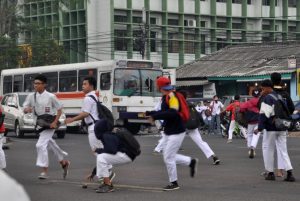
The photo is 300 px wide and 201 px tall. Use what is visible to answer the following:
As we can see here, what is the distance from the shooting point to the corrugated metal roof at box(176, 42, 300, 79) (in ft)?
153

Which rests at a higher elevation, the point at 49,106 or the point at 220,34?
the point at 220,34

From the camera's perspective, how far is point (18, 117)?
27844mm

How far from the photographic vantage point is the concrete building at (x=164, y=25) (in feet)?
198

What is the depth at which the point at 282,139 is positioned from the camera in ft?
39.5

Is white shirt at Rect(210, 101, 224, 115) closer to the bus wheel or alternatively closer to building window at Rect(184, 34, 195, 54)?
the bus wheel

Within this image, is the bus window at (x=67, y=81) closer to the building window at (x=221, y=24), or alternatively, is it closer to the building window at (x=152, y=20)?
the building window at (x=152, y=20)

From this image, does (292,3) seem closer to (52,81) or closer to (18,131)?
(52,81)

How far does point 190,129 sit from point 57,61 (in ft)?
127

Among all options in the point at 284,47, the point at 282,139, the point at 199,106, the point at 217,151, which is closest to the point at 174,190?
the point at 282,139

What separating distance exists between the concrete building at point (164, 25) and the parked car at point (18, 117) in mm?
28524

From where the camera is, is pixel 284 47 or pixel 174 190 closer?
pixel 174 190

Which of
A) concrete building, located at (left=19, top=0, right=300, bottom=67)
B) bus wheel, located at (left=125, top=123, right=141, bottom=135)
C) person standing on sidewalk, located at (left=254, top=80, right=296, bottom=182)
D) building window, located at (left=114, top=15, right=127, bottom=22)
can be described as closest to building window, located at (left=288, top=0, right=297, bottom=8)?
concrete building, located at (left=19, top=0, right=300, bottom=67)

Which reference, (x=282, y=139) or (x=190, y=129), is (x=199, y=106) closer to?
(x=190, y=129)

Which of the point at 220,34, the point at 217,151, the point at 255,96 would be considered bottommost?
the point at 217,151
